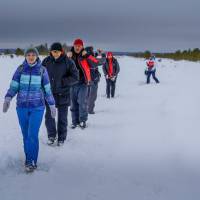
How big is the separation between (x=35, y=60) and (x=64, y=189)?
1.77m

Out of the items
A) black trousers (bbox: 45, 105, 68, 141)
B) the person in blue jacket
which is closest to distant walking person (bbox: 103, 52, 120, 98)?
black trousers (bbox: 45, 105, 68, 141)

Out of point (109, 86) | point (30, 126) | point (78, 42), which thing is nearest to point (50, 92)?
point (30, 126)

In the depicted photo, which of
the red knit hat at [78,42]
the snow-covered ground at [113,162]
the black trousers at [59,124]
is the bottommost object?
the snow-covered ground at [113,162]

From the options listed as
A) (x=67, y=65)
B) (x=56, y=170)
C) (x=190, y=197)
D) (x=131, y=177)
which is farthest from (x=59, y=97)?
(x=190, y=197)

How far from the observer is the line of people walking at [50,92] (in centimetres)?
595

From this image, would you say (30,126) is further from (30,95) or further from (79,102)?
(79,102)

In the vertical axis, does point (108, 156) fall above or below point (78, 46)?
below

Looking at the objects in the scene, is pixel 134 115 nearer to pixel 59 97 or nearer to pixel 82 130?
pixel 82 130

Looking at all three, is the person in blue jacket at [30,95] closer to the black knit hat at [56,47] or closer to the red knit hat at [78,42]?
the black knit hat at [56,47]

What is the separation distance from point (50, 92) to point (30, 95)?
Answer: 35cm

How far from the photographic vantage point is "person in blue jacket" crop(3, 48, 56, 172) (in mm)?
5922

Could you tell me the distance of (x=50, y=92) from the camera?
621 centimetres

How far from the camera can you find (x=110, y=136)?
851cm

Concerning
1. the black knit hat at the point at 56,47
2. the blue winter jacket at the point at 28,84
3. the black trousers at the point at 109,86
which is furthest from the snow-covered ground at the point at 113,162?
the black trousers at the point at 109,86
